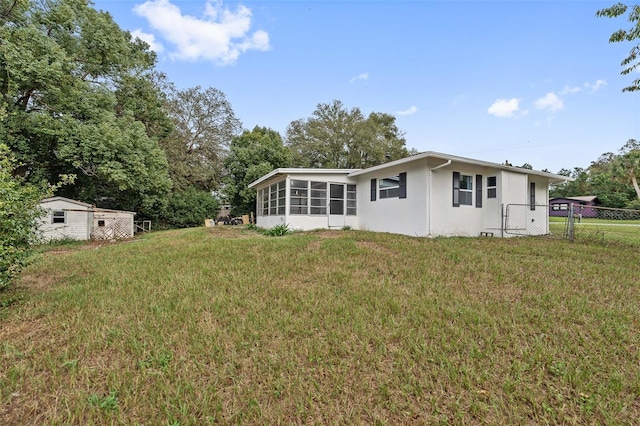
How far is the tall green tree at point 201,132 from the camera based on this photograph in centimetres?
2116

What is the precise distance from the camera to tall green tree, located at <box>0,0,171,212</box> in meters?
11.0

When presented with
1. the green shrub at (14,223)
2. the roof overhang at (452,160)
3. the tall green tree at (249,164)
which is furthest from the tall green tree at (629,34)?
the tall green tree at (249,164)

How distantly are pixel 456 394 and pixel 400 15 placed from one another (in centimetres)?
1068

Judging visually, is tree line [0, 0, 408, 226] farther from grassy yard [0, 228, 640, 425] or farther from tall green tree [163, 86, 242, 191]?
grassy yard [0, 228, 640, 425]

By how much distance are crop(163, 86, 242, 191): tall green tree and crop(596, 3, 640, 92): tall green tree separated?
21560 millimetres

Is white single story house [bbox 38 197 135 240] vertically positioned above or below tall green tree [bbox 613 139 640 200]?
below

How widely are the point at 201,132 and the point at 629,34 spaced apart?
22.9m

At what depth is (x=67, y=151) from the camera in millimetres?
12109

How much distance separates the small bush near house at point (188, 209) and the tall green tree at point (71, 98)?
14.2 feet

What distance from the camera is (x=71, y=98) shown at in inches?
481

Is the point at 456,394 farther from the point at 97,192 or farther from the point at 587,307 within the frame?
the point at 97,192

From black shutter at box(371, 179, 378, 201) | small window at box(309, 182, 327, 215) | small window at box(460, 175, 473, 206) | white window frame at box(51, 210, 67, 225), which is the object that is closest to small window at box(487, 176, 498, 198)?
small window at box(460, 175, 473, 206)

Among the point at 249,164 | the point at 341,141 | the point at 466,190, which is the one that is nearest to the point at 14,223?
the point at 466,190

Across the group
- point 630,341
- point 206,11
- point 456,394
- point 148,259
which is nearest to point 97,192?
point 206,11
